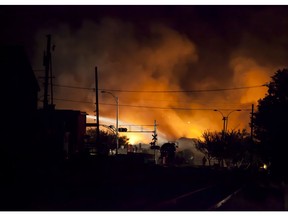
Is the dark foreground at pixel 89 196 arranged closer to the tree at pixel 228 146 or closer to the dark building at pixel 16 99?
the dark building at pixel 16 99

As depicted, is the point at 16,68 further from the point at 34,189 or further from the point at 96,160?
the point at 34,189

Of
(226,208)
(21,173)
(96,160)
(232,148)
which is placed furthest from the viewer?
(232,148)

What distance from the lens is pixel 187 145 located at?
4515 inches

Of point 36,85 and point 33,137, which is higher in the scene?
point 36,85

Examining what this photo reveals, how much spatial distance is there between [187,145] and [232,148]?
49.1 meters

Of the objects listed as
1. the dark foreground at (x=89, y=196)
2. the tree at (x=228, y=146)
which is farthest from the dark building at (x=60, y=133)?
the tree at (x=228, y=146)

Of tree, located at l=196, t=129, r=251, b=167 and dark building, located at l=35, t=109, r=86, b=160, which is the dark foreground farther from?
tree, located at l=196, t=129, r=251, b=167

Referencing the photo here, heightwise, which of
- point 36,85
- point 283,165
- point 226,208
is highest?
point 36,85

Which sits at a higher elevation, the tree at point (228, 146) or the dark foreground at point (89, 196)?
the tree at point (228, 146)

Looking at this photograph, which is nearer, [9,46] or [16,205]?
[16,205]

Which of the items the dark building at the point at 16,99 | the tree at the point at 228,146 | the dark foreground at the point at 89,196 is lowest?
the dark foreground at the point at 89,196

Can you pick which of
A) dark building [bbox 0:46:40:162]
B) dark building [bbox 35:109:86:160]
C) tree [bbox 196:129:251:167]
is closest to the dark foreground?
dark building [bbox 35:109:86:160]

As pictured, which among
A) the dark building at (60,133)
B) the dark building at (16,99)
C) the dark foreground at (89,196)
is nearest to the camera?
the dark foreground at (89,196)
